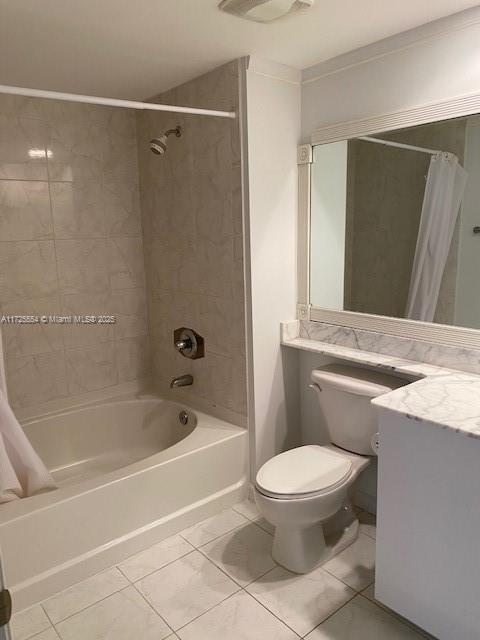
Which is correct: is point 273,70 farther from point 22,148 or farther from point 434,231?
point 22,148

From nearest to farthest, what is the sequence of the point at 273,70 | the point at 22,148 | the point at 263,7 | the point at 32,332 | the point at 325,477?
the point at 263,7, the point at 325,477, the point at 273,70, the point at 22,148, the point at 32,332

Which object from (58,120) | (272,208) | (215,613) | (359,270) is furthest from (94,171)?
(215,613)

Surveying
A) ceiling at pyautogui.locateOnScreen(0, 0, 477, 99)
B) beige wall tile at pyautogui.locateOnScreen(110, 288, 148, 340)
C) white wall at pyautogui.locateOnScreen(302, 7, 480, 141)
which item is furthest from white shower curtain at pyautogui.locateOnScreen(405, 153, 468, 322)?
beige wall tile at pyautogui.locateOnScreen(110, 288, 148, 340)

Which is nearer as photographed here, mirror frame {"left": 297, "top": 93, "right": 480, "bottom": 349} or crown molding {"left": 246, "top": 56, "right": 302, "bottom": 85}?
mirror frame {"left": 297, "top": 93, "right": 480, "bottom": 349}

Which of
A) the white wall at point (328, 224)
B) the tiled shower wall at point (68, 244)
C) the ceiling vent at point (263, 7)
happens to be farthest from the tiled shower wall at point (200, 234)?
the ceiling vent at point (263, 7)

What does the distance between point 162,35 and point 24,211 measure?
118 centimetres

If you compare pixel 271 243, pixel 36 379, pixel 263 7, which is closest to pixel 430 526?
pixel 271 243

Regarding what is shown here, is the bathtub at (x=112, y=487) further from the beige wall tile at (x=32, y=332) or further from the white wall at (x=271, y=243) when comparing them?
the beige wall tile at (x=32, y=332)

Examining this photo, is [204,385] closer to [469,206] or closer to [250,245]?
[250,245]

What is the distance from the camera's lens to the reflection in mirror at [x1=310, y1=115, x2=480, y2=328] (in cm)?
190

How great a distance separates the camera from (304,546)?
201 cm

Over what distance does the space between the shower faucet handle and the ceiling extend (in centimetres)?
131

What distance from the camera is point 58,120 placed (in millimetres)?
2641

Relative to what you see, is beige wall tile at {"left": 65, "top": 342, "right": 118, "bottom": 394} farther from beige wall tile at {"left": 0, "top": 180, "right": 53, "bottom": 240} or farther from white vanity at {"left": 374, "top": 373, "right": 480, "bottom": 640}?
white vanity at {"left": 374, "top": 373, "right": 480, "bottom": 640}
